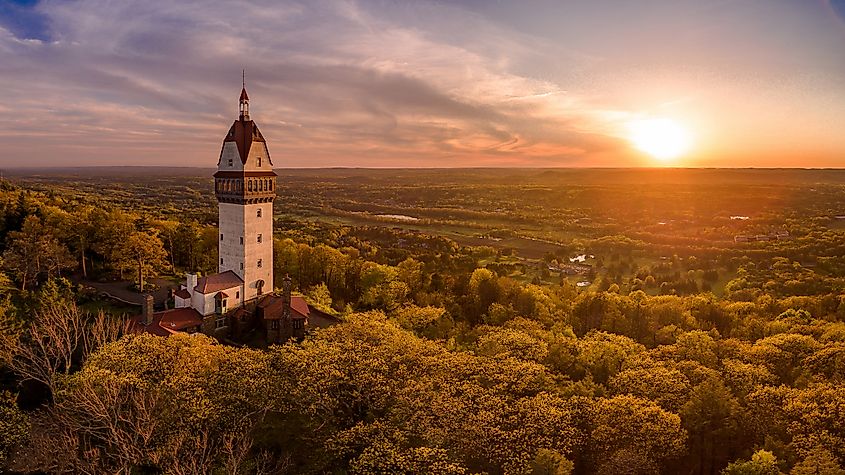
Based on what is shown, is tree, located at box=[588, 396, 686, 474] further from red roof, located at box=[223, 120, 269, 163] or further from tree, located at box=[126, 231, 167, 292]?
tree, located at box=[126, 231, 167, 292]

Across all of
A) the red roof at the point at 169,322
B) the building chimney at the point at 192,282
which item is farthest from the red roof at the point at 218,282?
the red roof at the point at 169,322

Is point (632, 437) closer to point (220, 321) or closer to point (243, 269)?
point (220, 321)

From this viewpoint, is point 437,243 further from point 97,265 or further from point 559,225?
point 97,265

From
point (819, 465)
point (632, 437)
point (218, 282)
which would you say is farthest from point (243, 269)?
point (819, 465)

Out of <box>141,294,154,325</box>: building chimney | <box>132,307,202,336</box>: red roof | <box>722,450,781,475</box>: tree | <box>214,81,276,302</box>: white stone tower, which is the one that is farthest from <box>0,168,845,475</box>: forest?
<box>214,81,276,302</box>: white stone tower

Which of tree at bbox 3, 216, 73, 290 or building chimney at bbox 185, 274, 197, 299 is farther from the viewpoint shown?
tree at bbox 3, 216, 73, 290

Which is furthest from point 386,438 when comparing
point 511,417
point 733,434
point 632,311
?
point 632,311
